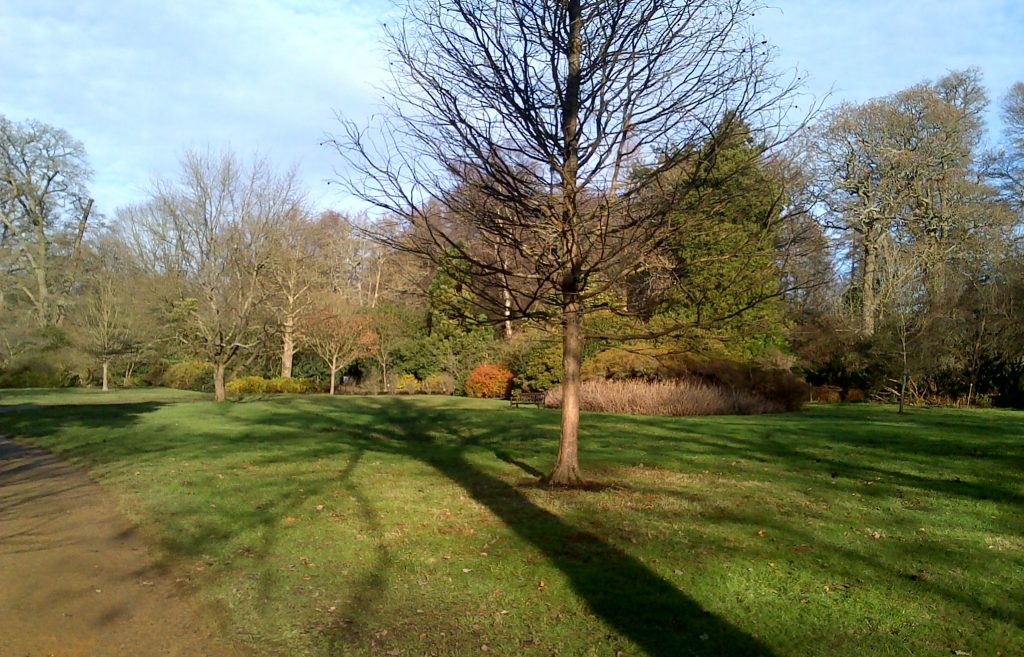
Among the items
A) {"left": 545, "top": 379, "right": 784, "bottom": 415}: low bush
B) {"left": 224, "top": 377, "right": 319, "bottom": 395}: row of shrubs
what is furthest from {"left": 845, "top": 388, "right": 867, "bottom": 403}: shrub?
{"left": 224, "top": 377, "right": 319, "bottom": 395}: row of shrubs

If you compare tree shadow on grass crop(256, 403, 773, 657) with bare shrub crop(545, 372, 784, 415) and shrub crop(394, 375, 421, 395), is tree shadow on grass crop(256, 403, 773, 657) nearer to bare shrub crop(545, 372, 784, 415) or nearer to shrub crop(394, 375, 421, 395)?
bare shrub crop(545, 372, 784, 415)

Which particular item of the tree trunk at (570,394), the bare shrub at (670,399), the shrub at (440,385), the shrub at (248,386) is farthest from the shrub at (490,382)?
the tree trunk at (570,394)

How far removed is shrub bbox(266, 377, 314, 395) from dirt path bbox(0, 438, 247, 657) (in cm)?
2551

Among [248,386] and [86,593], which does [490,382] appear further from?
[86,593]

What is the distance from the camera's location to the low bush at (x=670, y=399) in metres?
22.3

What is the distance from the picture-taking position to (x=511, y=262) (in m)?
9.63

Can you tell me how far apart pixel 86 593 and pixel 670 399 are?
18.2m

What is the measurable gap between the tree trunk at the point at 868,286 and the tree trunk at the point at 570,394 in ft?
78.6

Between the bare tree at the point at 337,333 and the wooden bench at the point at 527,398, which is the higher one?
the bare tree at the point at 337,333

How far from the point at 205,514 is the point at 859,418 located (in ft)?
52.5

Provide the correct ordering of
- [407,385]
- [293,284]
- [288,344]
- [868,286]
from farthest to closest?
[288,344] < [293,284] < [407,385] < [868,286]

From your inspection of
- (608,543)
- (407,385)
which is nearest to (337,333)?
(407,385)

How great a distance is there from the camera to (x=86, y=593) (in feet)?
19.3

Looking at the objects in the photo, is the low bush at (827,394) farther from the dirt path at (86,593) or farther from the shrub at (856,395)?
the dirt path at (86,593)
